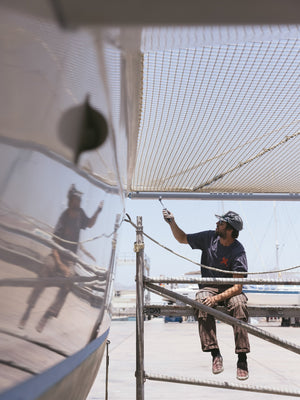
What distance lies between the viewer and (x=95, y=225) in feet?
5.34

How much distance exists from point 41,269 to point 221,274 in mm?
3077

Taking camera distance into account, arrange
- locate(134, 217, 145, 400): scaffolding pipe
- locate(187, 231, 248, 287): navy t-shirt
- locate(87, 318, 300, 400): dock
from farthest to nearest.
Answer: locate(87, 318, 300, 400): dock → locate(187, 231, 248, 287): navy t-shirt → locate(134, 217, 145, 400): scaffolding pipe

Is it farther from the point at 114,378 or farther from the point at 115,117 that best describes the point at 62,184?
the point at 114,378

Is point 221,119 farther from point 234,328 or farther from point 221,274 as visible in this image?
point 234,328

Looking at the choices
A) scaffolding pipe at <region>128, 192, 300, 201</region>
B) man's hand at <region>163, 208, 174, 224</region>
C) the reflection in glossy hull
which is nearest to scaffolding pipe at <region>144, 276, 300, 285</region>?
man's hand at <region>163, 208, 174, 224</region>

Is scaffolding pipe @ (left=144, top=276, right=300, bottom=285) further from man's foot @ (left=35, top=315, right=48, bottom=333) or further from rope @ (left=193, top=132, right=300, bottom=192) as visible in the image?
man's foot @ (left=35, top=315, right=48, bottom=333)

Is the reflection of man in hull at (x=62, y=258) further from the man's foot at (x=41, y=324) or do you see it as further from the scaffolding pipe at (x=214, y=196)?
the scaffolding pipe at (x=214, y=196)

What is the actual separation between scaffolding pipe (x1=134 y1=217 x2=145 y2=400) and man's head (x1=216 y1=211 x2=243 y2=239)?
26.0 inches

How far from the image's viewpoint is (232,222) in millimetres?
3688

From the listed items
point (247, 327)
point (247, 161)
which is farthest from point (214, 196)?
point (247, 327)

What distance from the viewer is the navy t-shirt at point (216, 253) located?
3676 mm

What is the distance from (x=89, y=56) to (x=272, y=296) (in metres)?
23.8

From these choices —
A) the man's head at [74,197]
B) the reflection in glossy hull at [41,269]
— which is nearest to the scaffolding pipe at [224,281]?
the reflection in glossy hull at [41,269]

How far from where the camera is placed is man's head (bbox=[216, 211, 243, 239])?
3693 mm
